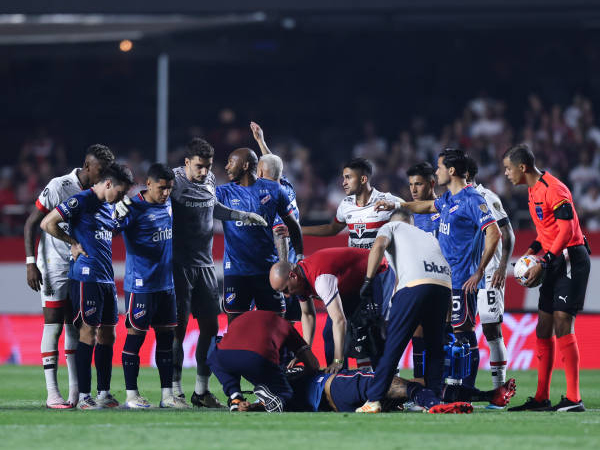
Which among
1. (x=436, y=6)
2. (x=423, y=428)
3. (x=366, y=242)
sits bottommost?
(x=423, y=428)

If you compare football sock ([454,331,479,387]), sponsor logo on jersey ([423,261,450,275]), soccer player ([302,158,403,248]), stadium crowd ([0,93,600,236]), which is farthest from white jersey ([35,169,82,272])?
stadium crowd ([0,93,600,236])

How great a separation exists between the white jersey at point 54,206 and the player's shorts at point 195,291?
101cm

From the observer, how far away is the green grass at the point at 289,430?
6473 millimetres

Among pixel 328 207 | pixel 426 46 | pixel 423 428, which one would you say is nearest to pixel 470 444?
pixel 423 428

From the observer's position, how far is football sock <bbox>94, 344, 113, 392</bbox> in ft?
29.0

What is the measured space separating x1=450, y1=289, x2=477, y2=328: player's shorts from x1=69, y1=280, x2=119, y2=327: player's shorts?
3076 millimetres

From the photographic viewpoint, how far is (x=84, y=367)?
8.72 meters

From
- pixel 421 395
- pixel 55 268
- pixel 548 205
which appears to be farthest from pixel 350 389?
pixel 55 268

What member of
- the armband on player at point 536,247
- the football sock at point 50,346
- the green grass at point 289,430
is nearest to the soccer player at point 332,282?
Answer: the green grass at point 289,430

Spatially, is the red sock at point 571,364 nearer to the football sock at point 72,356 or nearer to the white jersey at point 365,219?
the white jersey at point 365,219

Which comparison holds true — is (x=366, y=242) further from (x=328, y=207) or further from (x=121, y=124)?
(x=121, y=124)

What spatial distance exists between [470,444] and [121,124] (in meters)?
17.7

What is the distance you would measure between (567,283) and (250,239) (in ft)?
9.63

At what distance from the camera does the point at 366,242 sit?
1014 centimetres
